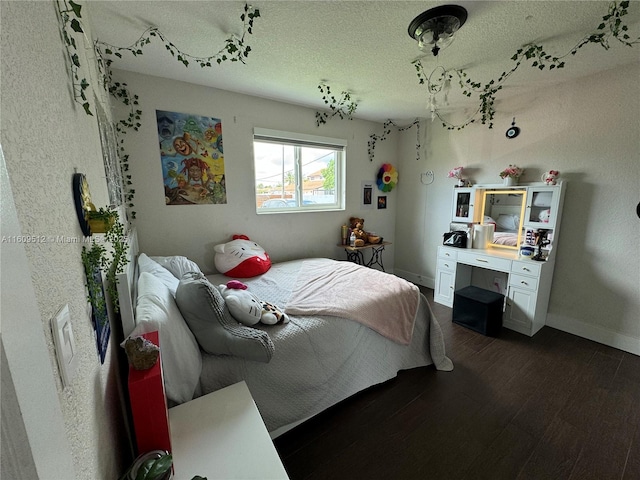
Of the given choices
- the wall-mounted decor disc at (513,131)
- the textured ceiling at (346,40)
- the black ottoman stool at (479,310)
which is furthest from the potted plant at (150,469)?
A: the wall-mounted decor disc at (513,131)

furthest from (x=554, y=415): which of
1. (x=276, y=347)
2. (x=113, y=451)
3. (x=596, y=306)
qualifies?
(x=113, y=451)

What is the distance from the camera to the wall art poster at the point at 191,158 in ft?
8.05

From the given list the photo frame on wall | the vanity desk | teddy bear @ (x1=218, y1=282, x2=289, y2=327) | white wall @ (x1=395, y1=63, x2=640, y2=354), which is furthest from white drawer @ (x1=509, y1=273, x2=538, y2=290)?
teddy bear @ (x1=218, y1=282, x2=289, y2=327)

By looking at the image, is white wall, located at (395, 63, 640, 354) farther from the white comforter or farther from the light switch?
the light switch

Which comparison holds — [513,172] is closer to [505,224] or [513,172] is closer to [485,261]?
[505,224]

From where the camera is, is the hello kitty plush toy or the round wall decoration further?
the round wall decoration

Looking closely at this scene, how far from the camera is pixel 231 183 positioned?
9.17ft

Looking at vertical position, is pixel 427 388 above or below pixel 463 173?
below

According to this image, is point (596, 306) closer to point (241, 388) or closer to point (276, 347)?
point (276, 347)

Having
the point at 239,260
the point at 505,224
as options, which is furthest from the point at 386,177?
the point at 239,260

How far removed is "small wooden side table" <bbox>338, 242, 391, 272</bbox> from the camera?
11.8ft

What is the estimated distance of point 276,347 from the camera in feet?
4.91

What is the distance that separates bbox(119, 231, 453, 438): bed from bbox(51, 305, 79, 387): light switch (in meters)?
0.55

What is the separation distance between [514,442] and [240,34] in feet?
9.67
